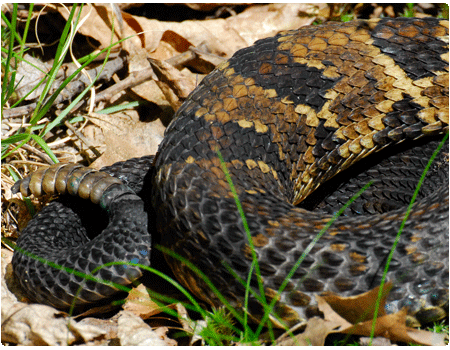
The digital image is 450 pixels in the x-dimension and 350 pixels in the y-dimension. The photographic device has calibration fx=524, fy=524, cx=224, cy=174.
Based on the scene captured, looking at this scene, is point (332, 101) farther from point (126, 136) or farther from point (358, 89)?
point (126, 136)

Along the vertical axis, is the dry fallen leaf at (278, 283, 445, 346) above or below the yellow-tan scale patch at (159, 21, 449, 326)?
below

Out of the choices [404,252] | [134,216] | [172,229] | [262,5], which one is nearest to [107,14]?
[262,5]

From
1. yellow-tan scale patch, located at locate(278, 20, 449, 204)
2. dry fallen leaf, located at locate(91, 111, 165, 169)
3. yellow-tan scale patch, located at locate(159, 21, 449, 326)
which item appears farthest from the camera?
dry fallen leaf, located at locate(91, 111, 165, 169)

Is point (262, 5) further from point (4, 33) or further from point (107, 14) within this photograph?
point (4, 33)

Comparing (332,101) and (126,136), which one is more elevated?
(332,101)

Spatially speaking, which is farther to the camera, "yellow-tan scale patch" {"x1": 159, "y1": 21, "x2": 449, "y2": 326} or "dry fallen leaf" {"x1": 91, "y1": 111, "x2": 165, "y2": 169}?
"dry fallen leaf" {"x1": 91, "y1": 111, "x2": 165, "y2": 169}

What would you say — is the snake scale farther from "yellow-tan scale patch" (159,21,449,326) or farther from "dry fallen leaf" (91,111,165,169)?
"dry fallen leaf" (91,111,165,169)

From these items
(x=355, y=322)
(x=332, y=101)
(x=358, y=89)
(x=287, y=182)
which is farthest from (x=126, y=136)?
(x=355, y=322)

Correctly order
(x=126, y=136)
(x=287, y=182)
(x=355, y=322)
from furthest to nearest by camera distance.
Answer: (x=126, y=136), (x=287, y=182), (x=355, y=322)

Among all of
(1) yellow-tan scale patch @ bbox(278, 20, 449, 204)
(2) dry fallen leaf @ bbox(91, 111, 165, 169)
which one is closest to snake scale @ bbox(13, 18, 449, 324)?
(1) yellow-tan scale patch @ bbox(278, 20, 449, 204)
